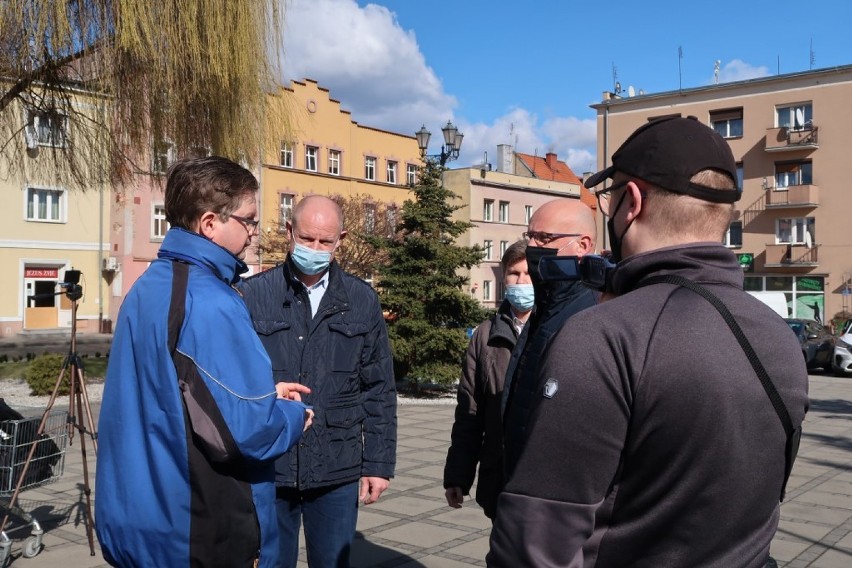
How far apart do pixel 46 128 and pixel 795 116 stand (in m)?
44.1

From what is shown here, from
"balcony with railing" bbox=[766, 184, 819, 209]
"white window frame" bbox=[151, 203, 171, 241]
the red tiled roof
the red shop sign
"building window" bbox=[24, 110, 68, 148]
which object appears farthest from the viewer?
the red tiled roof

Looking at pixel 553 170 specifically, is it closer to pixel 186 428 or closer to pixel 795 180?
pixel 795 180

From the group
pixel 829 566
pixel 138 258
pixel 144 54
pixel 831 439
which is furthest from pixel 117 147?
pixel 138 258

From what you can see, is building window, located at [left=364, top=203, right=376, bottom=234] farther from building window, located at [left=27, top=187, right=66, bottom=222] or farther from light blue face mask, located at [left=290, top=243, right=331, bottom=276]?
light blue face mask, located at [left=290, top=243, right=331, bottom=276]

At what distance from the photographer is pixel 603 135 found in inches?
2016

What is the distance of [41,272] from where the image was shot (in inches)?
1524

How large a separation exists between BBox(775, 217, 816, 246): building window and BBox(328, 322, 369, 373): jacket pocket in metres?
44.7

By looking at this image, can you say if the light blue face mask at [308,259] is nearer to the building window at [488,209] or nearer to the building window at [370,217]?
the building window at [370,217]

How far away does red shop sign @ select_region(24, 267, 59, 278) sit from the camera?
126ft

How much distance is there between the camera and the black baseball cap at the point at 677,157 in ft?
5.73

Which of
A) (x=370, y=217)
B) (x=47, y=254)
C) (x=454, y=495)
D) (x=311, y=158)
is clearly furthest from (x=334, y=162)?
(x=454, y=495)

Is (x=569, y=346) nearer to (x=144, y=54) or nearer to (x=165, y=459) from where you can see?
(x=165, y=459)

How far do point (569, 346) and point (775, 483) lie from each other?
57cm

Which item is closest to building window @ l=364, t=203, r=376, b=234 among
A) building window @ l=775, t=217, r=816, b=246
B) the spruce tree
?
the spruce tree
